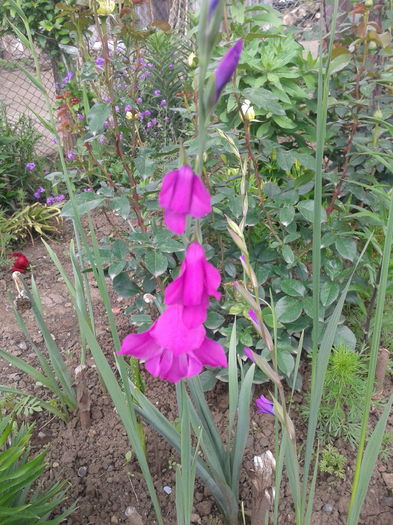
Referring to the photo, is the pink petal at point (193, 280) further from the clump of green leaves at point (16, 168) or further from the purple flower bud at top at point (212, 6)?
the clump of green leaves at point (16, 168)

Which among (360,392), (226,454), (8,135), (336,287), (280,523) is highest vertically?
(8,135)

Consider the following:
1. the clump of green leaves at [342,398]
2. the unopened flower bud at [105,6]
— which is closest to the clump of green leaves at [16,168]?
the unopened flower bud at [105,6]

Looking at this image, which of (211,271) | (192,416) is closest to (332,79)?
(192,416)

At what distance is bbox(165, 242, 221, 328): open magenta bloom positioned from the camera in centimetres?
52

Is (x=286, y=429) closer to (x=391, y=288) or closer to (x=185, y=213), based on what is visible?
(x=185, y=213)

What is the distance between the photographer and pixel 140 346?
600 millimetres

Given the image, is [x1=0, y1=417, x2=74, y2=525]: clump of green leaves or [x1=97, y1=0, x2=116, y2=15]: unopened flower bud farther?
[x1=97, y1=0, x2=116, y2=15]: unopened flower bud

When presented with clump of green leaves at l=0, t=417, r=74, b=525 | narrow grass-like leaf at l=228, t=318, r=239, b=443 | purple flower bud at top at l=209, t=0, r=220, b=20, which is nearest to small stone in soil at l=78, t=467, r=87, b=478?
clump of green leaves at l=0, t=417, r=74, b=525

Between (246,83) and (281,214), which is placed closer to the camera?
(281,214)

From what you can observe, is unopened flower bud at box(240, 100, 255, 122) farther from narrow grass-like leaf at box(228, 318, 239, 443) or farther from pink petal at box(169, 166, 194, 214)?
pink petal at box(169, 166, 194, 214)

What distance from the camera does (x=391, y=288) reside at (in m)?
1.66

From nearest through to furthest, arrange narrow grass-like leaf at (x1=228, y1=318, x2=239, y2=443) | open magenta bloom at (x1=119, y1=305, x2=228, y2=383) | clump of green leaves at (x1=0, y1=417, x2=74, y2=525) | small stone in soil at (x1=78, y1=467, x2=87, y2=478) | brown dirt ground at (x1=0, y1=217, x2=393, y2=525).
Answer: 1. open magenta bloom at (x1=119, y1=305, x2=228, y2=383)
2. clump of green leaves at (x1=0, y1=417, x2=74, y2=525)
3. narrow grass-like leaf at (x1=228, y1=318, x2=239, y2=443)
4. brown dirt ground at (x1=0, y1=217, x2=393, y2=525)
5. small stone in soil at (x1=78, y1=467, x2=87, y2=478)

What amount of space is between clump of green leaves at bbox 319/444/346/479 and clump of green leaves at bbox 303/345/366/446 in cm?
6

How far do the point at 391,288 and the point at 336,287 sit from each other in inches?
9.1
